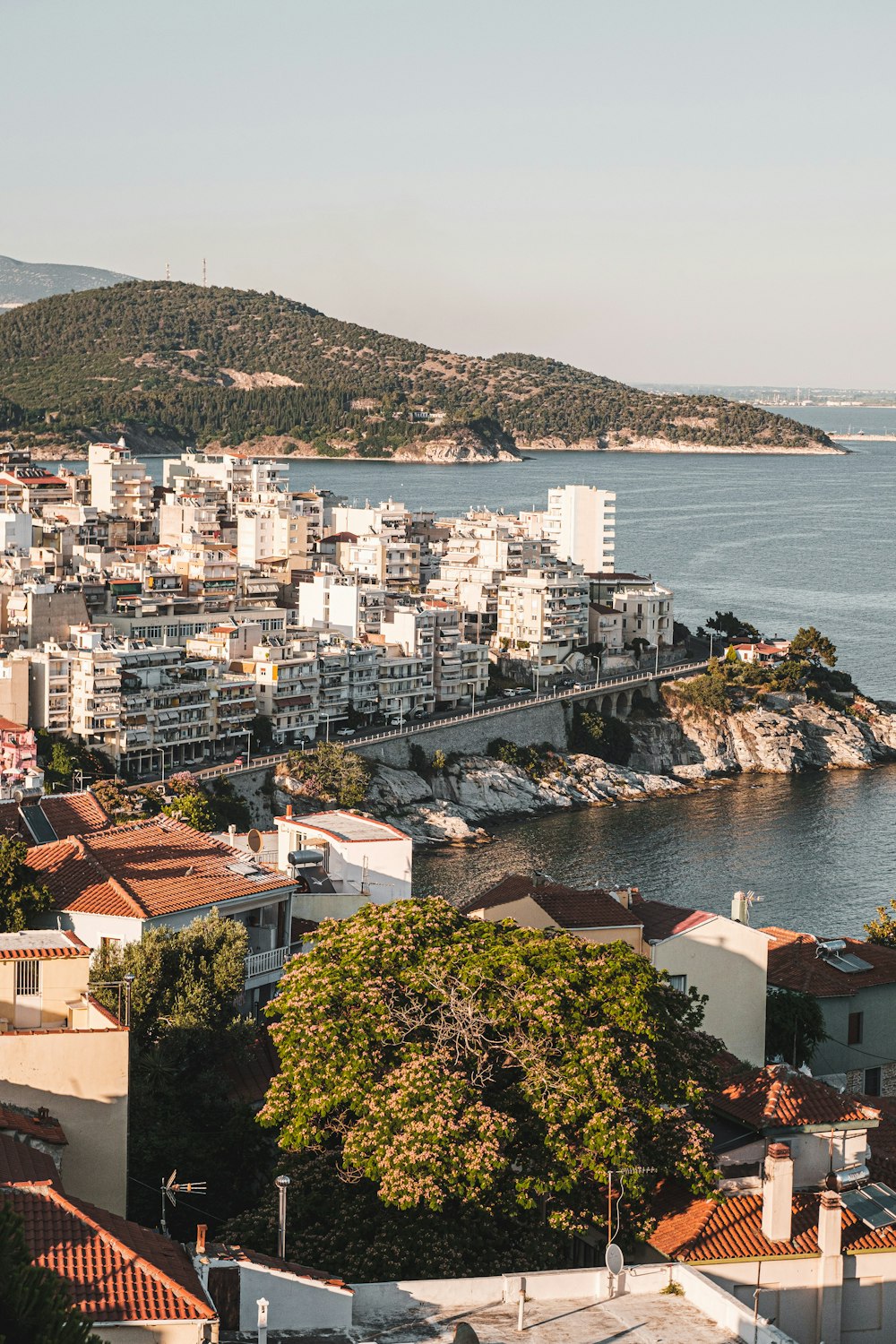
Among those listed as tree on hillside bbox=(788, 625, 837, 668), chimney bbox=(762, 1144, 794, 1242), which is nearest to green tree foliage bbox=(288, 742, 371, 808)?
tree on hillside bbox=(788, 625, 837, 668)

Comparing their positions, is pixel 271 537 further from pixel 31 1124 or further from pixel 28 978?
pixel 31 1124

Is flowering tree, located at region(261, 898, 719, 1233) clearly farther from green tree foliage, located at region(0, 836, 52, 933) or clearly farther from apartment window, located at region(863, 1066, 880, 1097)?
apartment window, located at region(863, 1066, 880, 1097)

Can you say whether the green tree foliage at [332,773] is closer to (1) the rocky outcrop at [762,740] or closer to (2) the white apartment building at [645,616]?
(1) the rocky outcrop at [762,740]

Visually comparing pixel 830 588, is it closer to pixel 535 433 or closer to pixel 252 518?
pixel 252 518

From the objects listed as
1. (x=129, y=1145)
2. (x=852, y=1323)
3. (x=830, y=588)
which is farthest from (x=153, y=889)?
(x=830, y=588)

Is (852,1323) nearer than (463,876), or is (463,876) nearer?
(852,1323)
